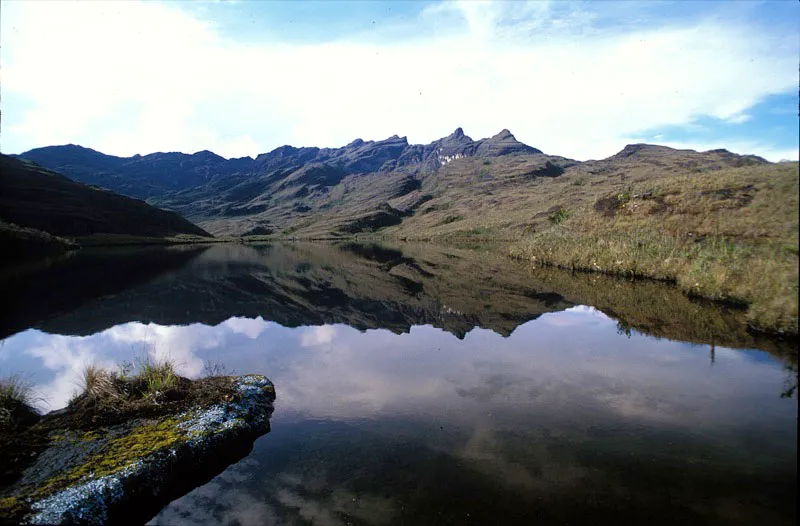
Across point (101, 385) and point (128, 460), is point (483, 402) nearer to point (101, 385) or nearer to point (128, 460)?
point (128, 460)

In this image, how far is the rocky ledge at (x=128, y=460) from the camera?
264 inches

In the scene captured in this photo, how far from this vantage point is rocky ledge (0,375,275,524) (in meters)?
6.71

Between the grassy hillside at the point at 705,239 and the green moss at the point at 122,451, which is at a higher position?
the grassy hillside at the point at 705,239

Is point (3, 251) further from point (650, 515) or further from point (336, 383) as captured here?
point (650, 515)

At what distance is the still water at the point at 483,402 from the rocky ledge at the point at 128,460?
23.2 inches

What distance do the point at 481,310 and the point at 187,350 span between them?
15520 millimetres

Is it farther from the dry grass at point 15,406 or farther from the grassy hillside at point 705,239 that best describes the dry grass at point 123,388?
the grassy hillside at point 705,239

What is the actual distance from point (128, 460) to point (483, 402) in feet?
27.3

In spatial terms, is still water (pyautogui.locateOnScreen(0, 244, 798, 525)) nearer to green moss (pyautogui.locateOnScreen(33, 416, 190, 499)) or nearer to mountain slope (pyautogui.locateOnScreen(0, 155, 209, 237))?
green moss (pyautogui.locateOnScreen(33, 416, 190, 499))

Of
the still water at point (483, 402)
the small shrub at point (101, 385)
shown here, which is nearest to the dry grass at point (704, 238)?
the still water at point (483, 402)

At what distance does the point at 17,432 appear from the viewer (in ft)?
29.9

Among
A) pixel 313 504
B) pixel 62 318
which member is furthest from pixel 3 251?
pixel 313 504

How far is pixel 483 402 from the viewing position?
36.8 feet

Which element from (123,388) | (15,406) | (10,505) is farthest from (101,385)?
(10,505)
